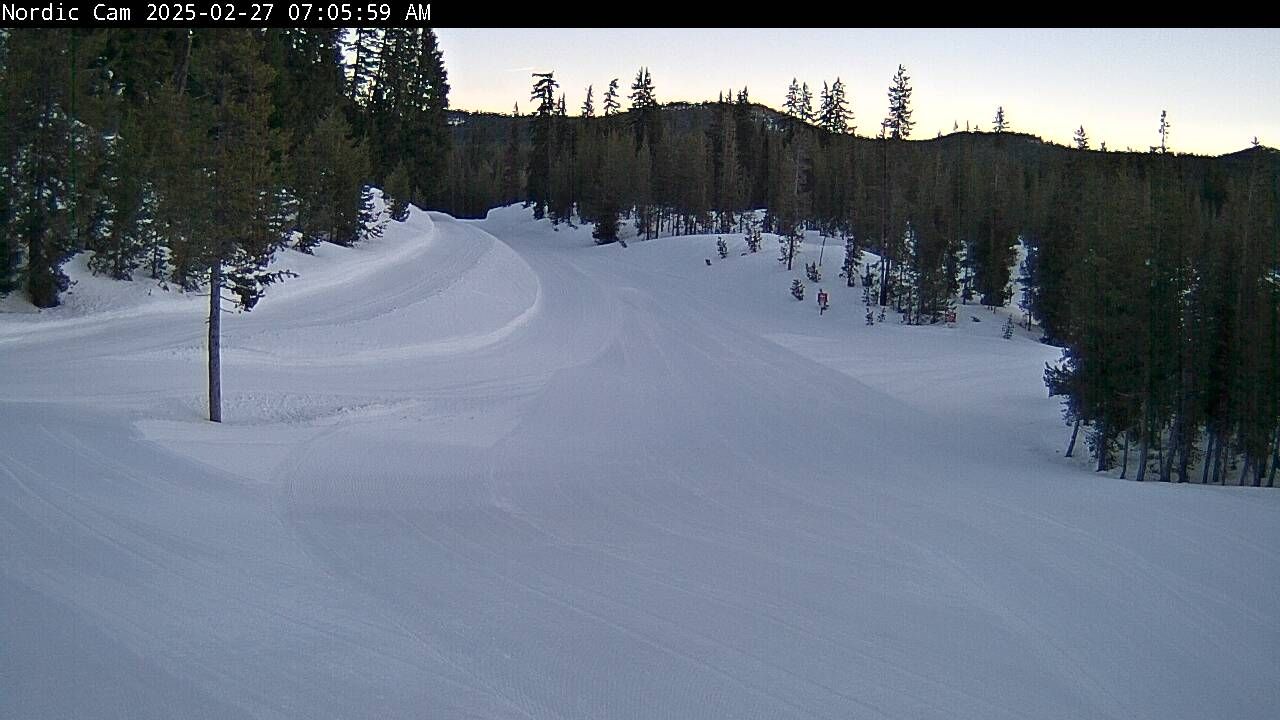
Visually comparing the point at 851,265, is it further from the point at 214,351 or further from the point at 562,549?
the point at 562,549

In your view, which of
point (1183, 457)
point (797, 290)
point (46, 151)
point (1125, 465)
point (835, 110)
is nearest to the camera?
point (1183, 457)

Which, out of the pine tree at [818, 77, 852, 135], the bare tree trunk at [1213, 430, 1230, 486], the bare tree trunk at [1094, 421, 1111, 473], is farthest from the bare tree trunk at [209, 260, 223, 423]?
the pine tree at [818, 77, 852, 135]

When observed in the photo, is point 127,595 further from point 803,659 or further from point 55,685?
point 803,659

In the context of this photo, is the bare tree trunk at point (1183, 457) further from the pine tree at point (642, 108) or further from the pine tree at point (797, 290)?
the pine tree at point (642, 108)

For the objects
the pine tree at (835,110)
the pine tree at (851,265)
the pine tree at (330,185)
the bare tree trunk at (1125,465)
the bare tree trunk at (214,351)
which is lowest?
the bare tree trunk at (1125,465)

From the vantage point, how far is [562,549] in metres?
11.3

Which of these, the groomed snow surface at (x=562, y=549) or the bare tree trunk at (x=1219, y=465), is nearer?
the groomed snow surface at (x=562, y=549)

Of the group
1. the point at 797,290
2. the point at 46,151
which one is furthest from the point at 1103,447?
the point at 46,151

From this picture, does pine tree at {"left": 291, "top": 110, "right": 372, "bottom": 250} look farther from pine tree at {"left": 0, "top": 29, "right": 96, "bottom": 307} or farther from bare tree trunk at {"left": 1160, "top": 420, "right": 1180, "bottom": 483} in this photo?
bare tree trunk at {"left": 1160, "top": 420, "right": 1180, "bottom": 483}

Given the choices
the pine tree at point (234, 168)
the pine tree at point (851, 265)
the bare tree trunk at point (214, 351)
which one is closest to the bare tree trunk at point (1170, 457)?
the pine tree at point (234, 168)

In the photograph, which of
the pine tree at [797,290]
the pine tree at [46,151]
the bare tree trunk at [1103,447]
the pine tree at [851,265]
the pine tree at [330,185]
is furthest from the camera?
the pine tree at [851,265]

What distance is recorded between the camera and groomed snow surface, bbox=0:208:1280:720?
24.8 ft

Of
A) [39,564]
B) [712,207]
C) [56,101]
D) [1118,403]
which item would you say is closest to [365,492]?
[39,564]

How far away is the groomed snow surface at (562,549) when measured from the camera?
7562mm
